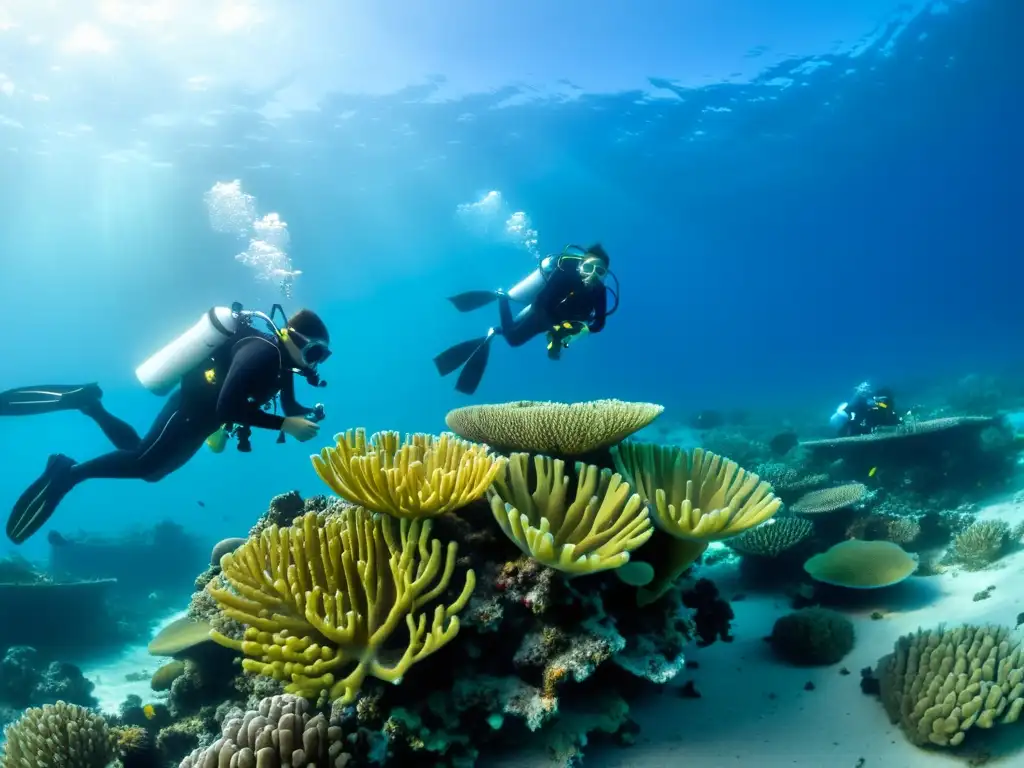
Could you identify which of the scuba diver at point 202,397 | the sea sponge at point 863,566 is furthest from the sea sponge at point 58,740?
the sea sponge at point 863,566

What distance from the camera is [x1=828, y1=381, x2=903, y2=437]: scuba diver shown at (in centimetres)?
1040

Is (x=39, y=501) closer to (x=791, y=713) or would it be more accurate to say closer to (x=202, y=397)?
(x=202, y=397)

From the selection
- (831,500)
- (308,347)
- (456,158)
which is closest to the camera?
(308,347)

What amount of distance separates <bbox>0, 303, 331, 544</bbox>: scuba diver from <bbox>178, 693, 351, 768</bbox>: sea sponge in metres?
2.48

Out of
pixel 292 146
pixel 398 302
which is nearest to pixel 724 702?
pixel 292 146

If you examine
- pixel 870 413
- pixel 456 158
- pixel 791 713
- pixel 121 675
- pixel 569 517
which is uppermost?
pixel 456 158

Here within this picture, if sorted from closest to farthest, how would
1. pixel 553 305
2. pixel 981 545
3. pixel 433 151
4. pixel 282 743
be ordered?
pixel 282 743, pixel 981 545, pixel 553 305, pixel 433 151

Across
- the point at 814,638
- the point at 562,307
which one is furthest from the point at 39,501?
the point at 814,638

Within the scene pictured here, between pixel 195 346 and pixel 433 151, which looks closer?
pixel 195 346

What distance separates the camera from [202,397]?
22.9ft

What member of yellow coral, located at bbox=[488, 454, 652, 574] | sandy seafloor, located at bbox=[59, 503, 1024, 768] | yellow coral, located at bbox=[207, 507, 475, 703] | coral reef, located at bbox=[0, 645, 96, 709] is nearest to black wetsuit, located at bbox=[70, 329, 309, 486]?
yellow coral, located at bbox=[207, 507, 475, 703]

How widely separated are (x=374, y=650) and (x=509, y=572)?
838 mm

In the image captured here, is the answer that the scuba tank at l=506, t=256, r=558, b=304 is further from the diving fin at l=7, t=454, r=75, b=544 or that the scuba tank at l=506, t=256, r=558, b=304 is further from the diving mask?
the diving fin at l=7, t=454, r=75, b=544

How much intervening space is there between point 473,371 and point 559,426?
6.77 m
